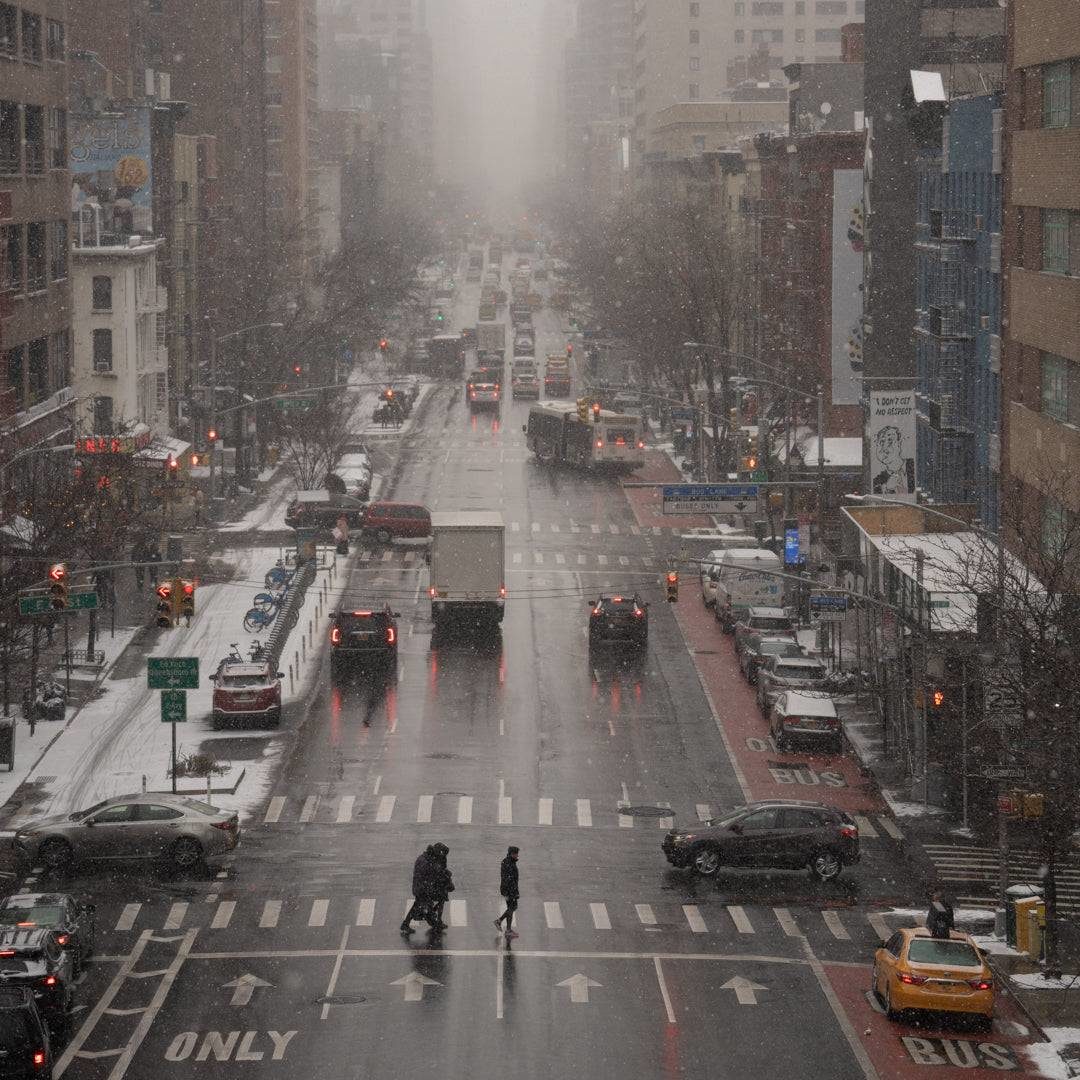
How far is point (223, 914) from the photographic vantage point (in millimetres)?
34812

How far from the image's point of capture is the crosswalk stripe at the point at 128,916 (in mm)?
33969

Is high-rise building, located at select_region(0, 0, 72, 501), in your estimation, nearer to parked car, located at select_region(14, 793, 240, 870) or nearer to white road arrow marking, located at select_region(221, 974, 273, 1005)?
parked car, located at select_region(14, 793, 240, 870)

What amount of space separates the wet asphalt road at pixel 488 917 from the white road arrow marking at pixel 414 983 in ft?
0.17

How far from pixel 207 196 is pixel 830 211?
1722 inches

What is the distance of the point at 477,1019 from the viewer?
92.8ft

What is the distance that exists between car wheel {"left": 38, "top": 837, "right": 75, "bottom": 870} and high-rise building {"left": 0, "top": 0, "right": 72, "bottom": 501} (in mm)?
23983

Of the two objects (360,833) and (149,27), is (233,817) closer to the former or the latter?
(360,833)

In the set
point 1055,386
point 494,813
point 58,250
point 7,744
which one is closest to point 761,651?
point 1055,386

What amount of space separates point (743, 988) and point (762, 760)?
18938 millimetres

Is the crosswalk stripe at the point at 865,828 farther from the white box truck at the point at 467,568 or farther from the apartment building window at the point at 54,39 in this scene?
the apartment building window at the point at 54,39

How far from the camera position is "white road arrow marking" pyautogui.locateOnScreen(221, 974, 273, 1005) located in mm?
29484

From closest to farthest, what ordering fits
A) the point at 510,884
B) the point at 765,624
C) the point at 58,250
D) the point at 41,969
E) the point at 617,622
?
the point at 41,969
the point at 510,884
the point at 617,622
the point at 765,624
the point at 58,250

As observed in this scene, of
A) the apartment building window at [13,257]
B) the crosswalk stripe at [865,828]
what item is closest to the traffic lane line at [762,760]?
the crosswalk stripe at [865,828]

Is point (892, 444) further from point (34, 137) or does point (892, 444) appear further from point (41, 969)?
point (41, 969)
